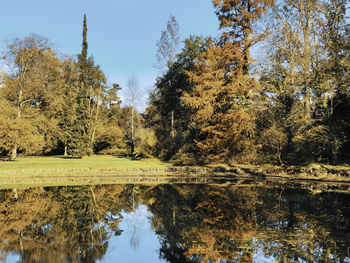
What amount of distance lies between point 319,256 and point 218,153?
1427cm

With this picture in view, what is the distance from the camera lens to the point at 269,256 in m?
4.44

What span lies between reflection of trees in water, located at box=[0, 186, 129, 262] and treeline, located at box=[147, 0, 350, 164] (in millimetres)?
10303

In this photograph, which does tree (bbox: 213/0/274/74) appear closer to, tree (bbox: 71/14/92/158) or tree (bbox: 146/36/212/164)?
tree (bbox: 146/36/212/164)

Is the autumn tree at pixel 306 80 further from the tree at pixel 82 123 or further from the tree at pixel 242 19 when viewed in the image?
the tree at pixel 82 123

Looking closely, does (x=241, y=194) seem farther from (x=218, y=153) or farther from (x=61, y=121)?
(x=61, y=121)

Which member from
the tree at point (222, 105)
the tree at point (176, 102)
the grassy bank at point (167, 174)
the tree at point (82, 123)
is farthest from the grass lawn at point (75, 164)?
the tree at point (82, 123)

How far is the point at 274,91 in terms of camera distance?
20234 mm

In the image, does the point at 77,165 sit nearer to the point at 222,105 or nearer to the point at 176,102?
the point at 176,102

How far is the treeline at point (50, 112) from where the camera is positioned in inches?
882

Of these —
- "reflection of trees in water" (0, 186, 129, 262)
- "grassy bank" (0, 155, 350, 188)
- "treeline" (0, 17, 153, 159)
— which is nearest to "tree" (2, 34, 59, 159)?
"treeline" (0, 17, 153, 159)

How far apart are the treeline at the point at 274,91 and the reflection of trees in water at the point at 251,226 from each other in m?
7.68

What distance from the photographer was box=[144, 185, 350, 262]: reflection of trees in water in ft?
15.2

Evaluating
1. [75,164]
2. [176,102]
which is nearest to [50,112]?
[75,164]

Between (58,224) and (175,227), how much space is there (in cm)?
321
